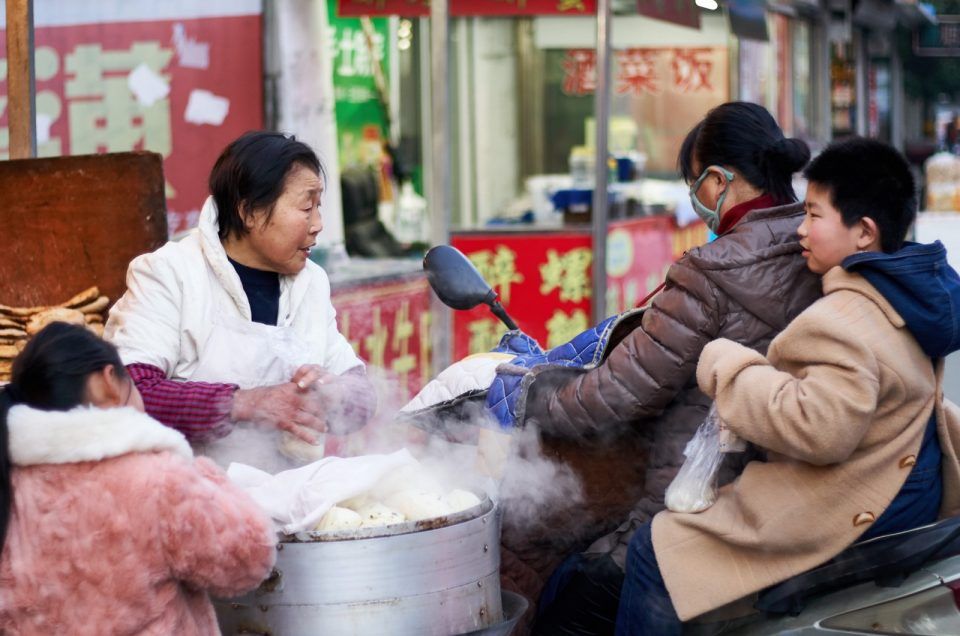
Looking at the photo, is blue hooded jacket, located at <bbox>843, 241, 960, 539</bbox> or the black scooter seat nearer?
blue hooded jacket, located at <bbox>843, 241, 960, 539</bbox>

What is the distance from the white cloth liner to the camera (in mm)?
2688

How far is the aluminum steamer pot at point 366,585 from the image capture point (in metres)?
2.57

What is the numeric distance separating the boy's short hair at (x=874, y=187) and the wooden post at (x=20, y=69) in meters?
2.84

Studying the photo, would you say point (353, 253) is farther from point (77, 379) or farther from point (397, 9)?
point (77, 379)

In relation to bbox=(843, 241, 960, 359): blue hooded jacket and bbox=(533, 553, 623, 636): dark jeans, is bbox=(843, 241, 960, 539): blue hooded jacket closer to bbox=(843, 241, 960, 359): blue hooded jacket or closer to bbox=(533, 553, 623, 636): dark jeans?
bbox=(843, 241, 960, 359): blue hooded jacket

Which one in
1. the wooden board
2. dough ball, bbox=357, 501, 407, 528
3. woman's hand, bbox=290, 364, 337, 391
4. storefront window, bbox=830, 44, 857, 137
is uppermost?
storefront window, bbox=830, 44, 857, 137

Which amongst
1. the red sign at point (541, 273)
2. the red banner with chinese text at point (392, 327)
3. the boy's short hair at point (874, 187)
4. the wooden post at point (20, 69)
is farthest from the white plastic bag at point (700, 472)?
the red sign at point (541, 273)

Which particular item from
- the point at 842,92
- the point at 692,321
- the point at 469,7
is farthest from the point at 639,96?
the point at 692,321

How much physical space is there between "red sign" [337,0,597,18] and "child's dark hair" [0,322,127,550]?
5.58 m

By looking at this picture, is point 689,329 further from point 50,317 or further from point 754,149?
point 50,317

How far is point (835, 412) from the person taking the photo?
2.57 m

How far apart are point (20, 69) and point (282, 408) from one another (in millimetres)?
2047

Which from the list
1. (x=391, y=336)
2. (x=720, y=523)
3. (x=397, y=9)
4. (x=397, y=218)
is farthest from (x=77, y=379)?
(x=397, y=218)

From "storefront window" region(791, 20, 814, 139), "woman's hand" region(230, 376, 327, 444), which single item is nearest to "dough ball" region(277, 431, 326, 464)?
"woman's hand" region(230, 376, 327, 444)
